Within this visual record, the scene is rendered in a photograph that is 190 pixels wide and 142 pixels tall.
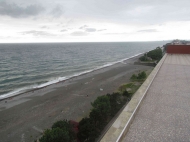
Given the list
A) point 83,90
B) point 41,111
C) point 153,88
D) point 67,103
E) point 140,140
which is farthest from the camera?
point 83,90

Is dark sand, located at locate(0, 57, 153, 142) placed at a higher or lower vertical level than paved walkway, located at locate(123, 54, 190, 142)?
lower

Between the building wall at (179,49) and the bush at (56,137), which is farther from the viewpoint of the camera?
the building wall at (179,49)

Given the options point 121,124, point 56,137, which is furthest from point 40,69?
point 121,124

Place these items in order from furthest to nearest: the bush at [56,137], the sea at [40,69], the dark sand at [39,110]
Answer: the sea at [40,69]
the dark sand at [39,110]
the bush at [56,137]

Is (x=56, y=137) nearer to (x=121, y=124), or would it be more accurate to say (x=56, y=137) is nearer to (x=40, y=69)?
(x=121, y=124)

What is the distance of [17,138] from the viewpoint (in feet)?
32.6

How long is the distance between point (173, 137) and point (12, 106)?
15774 millimetres

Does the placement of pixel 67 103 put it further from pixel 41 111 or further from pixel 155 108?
pixel 155 108

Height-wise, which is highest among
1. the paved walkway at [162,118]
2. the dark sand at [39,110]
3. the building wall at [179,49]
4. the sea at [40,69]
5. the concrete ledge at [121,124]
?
the building wall at [179,49]

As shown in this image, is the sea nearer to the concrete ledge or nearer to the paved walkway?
the concrete ledge

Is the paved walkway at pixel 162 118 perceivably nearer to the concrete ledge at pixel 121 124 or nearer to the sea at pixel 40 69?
the concrete ledge at pixel 121 124

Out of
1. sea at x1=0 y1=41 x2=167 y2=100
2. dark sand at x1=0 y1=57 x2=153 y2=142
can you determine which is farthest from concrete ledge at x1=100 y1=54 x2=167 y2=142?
sea at x1=0 y1=41 x2=167 y2=100

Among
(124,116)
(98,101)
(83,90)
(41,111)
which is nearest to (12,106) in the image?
(41,111)

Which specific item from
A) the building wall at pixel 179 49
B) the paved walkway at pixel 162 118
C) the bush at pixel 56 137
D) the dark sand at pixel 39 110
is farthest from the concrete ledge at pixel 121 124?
the building wall at pixel 179 49
